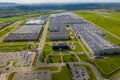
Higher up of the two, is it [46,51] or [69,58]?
[46,51]

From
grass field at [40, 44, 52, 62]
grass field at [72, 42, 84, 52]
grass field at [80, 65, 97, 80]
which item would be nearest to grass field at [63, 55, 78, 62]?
grass field at [80, 65, 97, 80]

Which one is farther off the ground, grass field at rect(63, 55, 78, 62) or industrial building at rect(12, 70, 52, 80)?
industrial building at rect(12, 70, 52, 80)

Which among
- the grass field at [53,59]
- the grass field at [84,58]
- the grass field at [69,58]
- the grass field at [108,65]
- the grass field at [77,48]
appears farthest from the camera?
the grass field at [77,48]

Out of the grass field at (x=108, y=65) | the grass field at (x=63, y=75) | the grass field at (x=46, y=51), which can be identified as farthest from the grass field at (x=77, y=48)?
the grass field at (x=63, y=75)

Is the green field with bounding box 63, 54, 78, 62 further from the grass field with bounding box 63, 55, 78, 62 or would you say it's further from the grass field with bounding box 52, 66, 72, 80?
the grass field with bounding box 52, 66, 72, 80

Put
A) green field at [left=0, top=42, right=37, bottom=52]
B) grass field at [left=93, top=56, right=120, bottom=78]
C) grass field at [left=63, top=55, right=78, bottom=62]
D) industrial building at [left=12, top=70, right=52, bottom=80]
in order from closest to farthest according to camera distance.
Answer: industrial building at [left=12, top=70, right=52, bottom=80]
grass field at [left=93, top=56, right=120, bottom=78]
grass field at [left=63, top=55, right=78, bottom=62]
green field at [left=0, top=42, right=37, bottom=52]

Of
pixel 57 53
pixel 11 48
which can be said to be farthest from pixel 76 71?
pixel 11 48

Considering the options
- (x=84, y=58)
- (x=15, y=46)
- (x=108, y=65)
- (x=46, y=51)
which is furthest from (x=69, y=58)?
(x=15, y=46)

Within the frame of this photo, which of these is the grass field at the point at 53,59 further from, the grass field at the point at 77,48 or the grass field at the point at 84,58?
the grass field at the point at 77,48

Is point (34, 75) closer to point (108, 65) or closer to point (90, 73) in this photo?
point (90, 73)

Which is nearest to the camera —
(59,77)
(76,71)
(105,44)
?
(59,77)

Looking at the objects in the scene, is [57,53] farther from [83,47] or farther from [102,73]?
[102,73]
